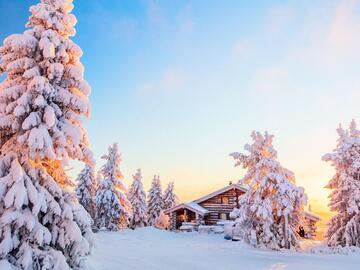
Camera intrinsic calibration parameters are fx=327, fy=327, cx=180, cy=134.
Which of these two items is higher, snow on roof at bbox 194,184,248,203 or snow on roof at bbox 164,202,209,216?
snow on roof at bbox 194,184,248,203

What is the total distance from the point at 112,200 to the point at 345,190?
28.8m

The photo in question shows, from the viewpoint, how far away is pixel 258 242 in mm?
25922

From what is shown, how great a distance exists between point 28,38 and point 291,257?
19148mm

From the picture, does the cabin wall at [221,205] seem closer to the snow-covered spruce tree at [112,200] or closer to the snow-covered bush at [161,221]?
the snow-covered spruce tree at [112,200]

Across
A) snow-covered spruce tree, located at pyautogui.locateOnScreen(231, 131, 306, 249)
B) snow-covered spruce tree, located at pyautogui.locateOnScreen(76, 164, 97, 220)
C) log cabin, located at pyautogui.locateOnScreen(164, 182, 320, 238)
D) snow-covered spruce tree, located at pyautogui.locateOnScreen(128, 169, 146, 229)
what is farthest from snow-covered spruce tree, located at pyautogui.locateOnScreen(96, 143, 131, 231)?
snow-covered spruce tree, located at pyautogui.locateOnScreen(231, 131, 306, 249)

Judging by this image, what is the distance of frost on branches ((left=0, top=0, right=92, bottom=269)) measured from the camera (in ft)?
37.2

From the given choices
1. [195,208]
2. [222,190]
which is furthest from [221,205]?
[195,208]

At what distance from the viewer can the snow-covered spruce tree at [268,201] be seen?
83.0 ft

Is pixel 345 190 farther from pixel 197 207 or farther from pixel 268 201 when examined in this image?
pixel 197 207

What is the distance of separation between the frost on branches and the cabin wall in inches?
1351

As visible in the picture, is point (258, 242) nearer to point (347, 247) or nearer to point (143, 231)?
point (347, 247)

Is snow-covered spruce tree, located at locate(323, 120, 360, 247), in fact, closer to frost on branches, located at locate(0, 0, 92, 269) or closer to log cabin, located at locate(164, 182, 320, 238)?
log cabin, located at locate(164, 182, 320, 238)

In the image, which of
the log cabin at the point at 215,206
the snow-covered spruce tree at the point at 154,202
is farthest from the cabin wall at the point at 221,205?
the snow-covered spruce tree at the point at 154,202

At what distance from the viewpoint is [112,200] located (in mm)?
44094
